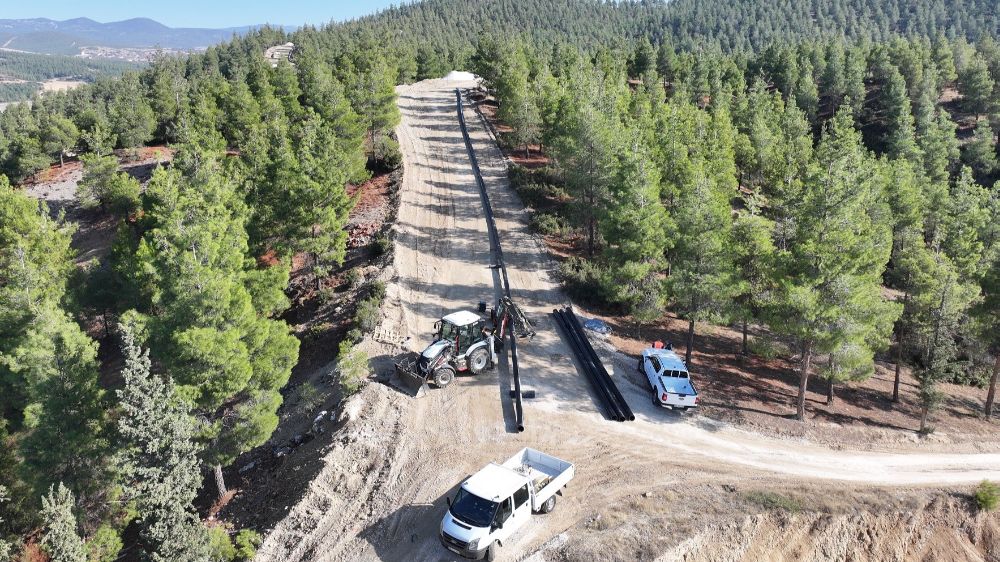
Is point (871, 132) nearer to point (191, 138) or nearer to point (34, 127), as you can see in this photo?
point (191, 138)

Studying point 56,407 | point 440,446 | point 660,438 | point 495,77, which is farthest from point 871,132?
point 56,407

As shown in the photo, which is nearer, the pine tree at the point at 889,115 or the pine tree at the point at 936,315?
the pine tree at the point at 936,315

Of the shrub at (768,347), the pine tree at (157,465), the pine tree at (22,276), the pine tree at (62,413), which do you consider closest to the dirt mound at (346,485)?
the pine tree at (157,465)

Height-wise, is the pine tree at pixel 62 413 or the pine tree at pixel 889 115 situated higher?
the pine tree at pixel 889 115

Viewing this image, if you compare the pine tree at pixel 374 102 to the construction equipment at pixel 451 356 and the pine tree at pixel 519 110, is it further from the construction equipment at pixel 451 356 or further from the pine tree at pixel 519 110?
the construction equipment at pixel 451 356

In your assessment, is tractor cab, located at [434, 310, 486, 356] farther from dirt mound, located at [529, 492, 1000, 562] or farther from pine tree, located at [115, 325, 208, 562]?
pine tree, located at [115, 325, 208, 562]

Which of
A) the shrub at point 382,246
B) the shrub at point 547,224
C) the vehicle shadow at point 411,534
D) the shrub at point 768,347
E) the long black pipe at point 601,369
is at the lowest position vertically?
the vehicle shadow at point 411,534

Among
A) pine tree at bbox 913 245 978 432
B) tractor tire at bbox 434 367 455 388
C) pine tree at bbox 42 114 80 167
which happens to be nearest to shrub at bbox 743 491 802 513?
pine tree at bbox 913 245 978 432
